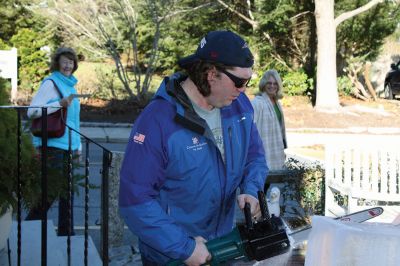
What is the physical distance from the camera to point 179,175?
2.52m

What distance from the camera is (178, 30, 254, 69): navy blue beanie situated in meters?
2.47

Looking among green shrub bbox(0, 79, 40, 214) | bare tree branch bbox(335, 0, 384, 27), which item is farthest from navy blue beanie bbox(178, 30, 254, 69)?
bare tree branch bbox(335, 0, 384, 27)

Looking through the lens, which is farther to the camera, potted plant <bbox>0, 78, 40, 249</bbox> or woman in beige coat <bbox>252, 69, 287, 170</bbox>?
woman in beige coat <bbox>252, 69, 287, 170</bbox>

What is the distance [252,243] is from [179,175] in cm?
43

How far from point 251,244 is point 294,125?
15291 millimetres

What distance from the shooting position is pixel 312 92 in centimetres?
2273

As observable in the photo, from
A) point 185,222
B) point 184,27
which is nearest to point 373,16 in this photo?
point 184,27

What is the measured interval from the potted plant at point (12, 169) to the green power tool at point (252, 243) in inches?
74.5

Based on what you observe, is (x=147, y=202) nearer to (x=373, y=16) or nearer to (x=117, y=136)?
(x=117, y=136)

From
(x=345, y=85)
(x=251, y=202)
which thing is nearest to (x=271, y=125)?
(x=251, y=202)

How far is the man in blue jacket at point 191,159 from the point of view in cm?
240

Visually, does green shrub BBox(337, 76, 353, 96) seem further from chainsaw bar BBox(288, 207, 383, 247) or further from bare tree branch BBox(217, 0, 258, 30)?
chainsaw bar BBox(288, 207, 383, 247)

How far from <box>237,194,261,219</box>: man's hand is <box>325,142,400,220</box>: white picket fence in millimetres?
3494

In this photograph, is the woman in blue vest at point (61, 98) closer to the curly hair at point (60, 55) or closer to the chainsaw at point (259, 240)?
the curly hair at point (60, 55)
